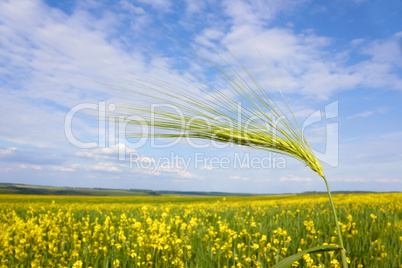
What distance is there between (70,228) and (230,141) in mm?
4965

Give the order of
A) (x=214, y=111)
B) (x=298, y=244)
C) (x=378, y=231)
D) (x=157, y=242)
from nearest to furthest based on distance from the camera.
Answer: (x=214, y=111) < (x=157, y=242) < (x=298, y=244) < (x=378, y=231)

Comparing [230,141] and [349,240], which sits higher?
[230,141]

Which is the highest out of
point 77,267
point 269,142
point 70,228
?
point 269,142

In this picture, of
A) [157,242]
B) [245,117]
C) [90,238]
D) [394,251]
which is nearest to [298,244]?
[394,251]

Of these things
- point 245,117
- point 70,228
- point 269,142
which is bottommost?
point 70,228

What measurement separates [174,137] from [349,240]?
4099 mm

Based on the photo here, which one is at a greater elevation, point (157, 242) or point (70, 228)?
point (157, 242)

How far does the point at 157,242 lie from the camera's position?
3.29 meters

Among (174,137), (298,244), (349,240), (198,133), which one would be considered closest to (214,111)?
(198,133)

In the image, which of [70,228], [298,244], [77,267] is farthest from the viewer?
[70,228]

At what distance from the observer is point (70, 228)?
575 cm

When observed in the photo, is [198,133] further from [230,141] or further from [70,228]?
[70,228]

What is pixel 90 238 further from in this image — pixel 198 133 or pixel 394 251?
pixel 394 251

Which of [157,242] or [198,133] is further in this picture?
[157,242]
